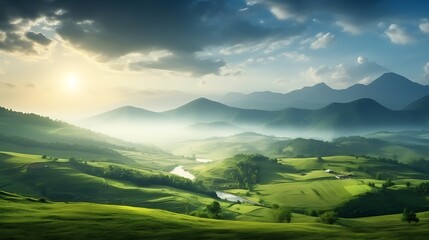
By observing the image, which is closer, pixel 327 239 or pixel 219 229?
pixel 327 239

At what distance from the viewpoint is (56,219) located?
102 m

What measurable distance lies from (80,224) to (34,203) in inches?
1663

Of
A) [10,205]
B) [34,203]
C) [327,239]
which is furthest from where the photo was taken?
[34,203]

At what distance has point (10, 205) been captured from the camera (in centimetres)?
11694

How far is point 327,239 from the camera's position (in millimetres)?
90438

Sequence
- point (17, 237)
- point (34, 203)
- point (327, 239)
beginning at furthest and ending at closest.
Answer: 1. point (34, 203)
2. point (327, 239)
3. point (17, 237)

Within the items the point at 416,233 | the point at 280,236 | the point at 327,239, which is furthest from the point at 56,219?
the point at 416,233

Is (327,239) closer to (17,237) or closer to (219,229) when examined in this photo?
(219,229)

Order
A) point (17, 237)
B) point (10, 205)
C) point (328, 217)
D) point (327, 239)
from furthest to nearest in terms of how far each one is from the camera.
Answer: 1. point (328, 217)
2. point (10, 205)
3. point (327, 239)
4. point (17, 237)

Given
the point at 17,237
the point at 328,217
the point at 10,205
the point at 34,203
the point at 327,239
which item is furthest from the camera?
the point at 328,217

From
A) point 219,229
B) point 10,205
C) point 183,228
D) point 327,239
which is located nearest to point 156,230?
point 183,228

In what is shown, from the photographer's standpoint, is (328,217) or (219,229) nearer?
(219,229)

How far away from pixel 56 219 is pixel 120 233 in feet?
70.9

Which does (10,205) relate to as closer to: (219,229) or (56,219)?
(56,219)
